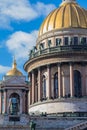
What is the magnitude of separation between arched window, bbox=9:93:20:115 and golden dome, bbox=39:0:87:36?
17585mm

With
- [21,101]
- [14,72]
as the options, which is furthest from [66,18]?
[21,101]

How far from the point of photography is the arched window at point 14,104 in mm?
76312

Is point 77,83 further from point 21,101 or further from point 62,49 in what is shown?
point 21,101

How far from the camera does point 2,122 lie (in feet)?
240

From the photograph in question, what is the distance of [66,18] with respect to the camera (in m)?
92.8

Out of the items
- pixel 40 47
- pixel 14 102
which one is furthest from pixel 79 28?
pixel 14 102

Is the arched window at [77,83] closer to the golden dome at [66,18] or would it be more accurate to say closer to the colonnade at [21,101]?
the golden dome at [66,18]

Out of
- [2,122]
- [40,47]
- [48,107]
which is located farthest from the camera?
[40,47]

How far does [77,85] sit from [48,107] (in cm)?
645

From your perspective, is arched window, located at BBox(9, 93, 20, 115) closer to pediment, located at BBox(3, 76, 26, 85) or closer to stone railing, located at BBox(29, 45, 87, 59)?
pediment, located at BBox(3, 76, 26, 85)

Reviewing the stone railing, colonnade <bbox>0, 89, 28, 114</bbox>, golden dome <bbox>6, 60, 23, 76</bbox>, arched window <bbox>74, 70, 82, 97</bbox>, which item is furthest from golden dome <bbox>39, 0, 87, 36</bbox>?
colonnade <bbox>0, 89, 28, 114</bbox>

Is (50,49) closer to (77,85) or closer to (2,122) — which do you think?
(77,85)

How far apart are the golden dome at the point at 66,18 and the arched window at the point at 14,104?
1758 centimetres

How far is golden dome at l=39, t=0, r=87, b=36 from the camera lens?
92500 mm
